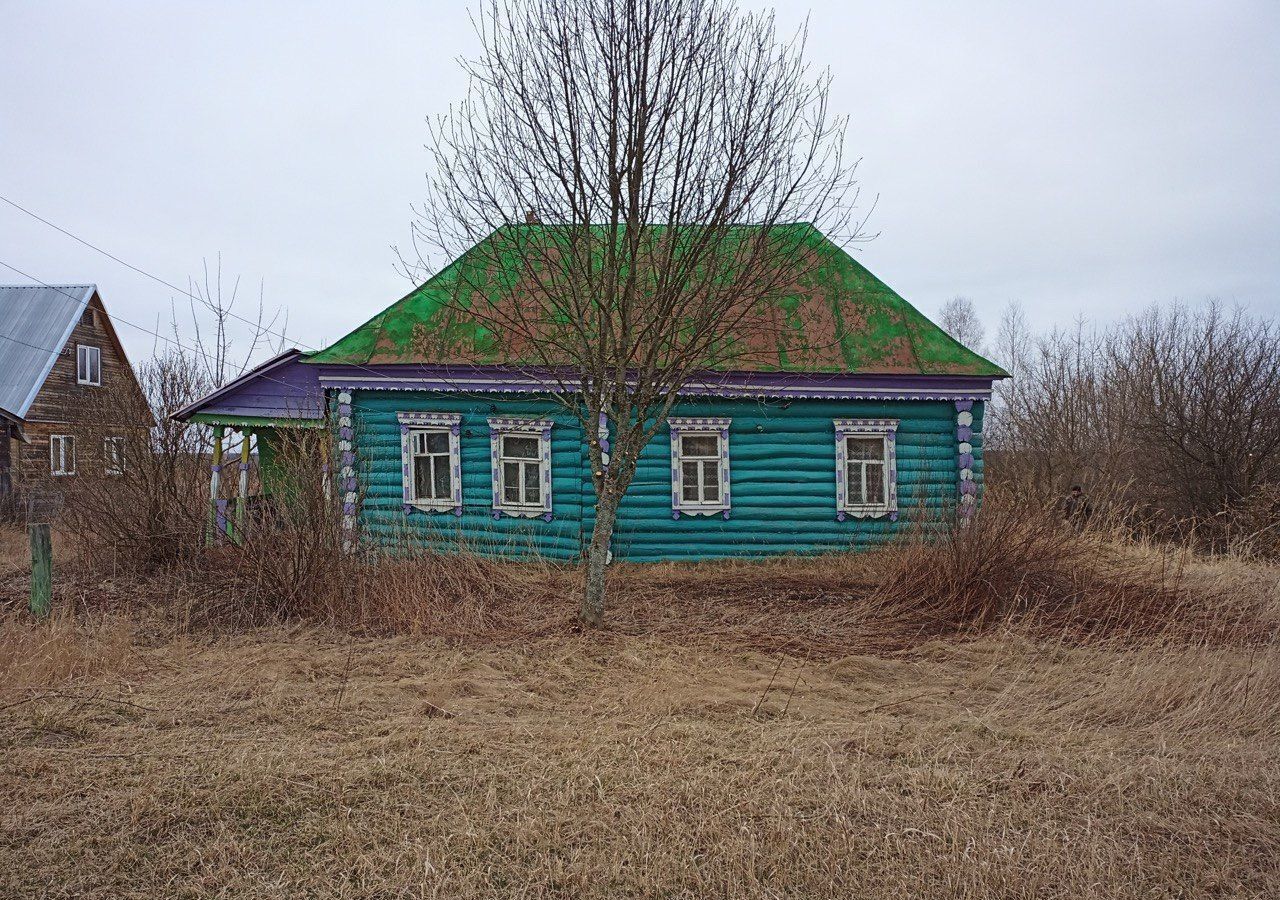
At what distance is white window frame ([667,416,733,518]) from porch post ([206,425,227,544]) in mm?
6034

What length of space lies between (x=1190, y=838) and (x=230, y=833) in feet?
13.5

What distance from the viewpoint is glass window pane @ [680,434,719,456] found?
1227 centimetres

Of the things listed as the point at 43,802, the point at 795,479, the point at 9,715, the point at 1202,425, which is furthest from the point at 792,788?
the point at 1202,425

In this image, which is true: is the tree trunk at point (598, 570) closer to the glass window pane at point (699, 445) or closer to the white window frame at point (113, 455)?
the glass window pane at point (699, 445)

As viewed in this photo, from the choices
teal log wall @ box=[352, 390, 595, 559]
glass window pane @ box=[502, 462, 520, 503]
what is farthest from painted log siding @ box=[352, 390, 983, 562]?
glass window pane @ box=[502, 462, 520, 503]

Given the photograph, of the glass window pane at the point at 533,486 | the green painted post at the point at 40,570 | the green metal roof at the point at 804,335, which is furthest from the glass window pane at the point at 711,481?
the green painted post at the point at 40,570

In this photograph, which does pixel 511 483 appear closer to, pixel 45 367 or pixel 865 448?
pixel 865 448

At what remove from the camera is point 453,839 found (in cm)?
344

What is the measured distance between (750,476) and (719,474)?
460 millimetres

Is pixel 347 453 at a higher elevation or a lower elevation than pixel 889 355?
lower

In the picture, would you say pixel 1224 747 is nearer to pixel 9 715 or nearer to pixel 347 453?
pixel 9 715

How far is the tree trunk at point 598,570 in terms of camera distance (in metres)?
7.71

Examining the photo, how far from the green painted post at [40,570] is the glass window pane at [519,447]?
5.84 meters

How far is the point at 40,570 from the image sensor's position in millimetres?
7648
